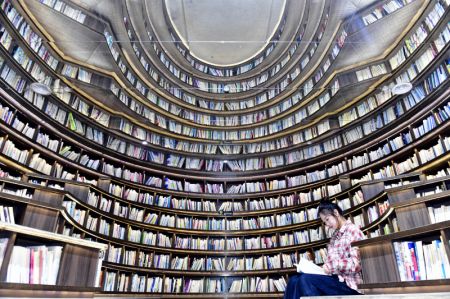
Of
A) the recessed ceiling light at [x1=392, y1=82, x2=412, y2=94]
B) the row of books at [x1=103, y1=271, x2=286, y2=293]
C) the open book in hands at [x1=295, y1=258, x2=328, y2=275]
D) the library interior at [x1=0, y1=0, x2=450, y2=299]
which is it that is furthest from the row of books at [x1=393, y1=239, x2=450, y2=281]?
the recessed ceiling light at [x1=392, y1=82, x2=412, y2=94]

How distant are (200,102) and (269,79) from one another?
1631mm

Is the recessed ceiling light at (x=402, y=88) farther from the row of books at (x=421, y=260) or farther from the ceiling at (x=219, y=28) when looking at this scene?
the row of books at (x=421, y=260)

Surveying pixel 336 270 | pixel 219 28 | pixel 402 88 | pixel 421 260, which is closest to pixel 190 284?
pixel 336 270

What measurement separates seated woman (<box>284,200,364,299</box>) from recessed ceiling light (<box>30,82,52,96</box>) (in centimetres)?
396

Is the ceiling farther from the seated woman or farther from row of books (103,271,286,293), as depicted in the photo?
the seated woman

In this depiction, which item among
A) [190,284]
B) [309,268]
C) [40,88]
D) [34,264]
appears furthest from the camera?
[190,284]

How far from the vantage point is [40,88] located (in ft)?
13.2

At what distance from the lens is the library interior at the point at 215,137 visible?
3.42 m

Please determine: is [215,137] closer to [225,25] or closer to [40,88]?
[225,25]

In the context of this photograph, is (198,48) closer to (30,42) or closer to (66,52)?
(66,52)

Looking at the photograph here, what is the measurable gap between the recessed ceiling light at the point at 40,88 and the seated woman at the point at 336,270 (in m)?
3.96

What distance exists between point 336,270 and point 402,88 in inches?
132

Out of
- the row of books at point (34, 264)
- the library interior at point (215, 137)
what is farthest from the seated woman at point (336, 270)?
the row of books at point (34, 264)

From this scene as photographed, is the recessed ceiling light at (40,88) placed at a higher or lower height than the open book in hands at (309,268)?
higher
